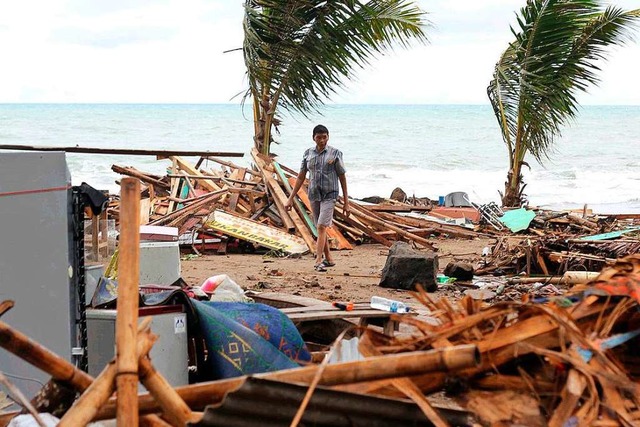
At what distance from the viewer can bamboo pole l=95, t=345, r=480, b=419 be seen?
2383 mm

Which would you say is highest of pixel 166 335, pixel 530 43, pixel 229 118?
pixel 229 118

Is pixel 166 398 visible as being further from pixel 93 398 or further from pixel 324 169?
pixel 324 169

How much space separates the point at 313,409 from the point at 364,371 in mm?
183

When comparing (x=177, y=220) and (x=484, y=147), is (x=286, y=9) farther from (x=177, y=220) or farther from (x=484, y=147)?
(x=484, y=147)

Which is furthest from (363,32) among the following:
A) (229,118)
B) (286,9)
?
(229,118)

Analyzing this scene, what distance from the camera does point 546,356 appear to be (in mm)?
2539

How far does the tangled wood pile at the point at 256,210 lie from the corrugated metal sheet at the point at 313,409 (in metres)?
11.4

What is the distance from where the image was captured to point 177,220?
1443 centimetres

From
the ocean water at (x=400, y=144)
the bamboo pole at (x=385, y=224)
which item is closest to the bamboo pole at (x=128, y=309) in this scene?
the bamboo pole at (x=385, y=224)

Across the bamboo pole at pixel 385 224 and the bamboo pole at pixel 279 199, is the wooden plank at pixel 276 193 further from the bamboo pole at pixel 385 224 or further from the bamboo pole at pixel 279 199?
the bamboo pole at pixel 385 224

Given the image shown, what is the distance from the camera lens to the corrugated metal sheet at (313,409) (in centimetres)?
247

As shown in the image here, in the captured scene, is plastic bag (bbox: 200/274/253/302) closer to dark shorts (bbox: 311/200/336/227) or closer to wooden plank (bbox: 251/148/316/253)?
dark shorts (bbox: 311/200/336/227)

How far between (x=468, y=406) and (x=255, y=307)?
3.26 m

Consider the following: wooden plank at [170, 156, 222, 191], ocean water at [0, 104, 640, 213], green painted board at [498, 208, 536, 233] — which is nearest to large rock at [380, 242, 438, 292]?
wooden plank at [170, 156, 222, 191]
